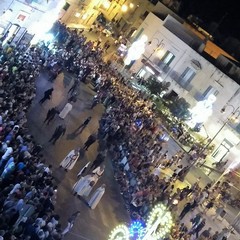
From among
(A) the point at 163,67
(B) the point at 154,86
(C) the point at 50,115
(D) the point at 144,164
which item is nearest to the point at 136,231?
(D) the point at 144,164

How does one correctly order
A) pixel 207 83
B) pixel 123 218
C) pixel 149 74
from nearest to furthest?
pixel 123 218
pixel 207 83
pixel 149 74

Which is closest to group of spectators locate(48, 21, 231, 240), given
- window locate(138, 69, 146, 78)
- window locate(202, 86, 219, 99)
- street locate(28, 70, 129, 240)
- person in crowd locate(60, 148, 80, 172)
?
street locate(28, 70, 129, 240)

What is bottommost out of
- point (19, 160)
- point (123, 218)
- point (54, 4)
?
point (123, 218)

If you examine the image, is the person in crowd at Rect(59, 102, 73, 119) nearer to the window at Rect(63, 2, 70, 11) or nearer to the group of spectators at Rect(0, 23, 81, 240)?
the group of spectators at Rect(0, 23, 81, 240)

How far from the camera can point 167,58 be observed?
181ft

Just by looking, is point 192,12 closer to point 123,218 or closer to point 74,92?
point 74,92

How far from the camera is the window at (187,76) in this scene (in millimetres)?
52062

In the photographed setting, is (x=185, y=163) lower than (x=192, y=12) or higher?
lower

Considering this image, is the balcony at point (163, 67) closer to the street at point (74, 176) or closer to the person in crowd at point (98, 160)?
the street at point (74, 176)

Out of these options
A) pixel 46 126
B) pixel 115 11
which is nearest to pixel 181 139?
pixel 46 126

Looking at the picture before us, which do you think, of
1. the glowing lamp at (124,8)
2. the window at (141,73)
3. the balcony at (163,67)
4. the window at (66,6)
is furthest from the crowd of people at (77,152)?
the glowing lamp at (124,8)

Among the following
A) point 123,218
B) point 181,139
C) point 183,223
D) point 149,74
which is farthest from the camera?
point 149,74

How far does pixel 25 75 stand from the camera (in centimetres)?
2627

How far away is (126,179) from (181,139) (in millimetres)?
14229
